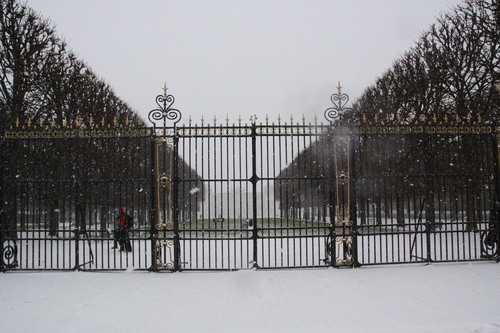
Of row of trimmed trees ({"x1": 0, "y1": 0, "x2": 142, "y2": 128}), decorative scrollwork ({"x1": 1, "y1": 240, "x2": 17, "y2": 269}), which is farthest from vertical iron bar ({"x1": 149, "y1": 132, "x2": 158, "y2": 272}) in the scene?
row of trimmed trees ({"x1": 0, "y1": 0, "x2": 142, "y2": 128})

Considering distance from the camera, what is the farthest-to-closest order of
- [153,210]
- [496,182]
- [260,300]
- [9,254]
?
[496,182] → [9,254] → [153,210] → [260,300]

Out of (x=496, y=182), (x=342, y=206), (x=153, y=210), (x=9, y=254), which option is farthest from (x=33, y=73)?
(x=496, y=182)

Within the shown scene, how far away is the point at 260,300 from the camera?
7.46 meters

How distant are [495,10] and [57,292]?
17976mm

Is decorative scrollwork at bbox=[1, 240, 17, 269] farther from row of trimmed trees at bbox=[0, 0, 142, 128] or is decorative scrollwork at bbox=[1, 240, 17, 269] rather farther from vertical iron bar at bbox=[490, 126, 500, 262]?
vertical iron bar at bbox=[490, 126, 500, 262]

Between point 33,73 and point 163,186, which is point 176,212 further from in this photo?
point 33,73

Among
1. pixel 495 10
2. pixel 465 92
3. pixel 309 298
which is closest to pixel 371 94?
pixel 465 92

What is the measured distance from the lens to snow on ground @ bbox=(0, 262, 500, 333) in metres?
6.12

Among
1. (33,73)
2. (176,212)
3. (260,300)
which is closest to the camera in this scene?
(260,300)

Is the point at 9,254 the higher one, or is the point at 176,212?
the point at 176,212

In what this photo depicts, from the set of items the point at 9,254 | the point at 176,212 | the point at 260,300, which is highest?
the point at 176,212

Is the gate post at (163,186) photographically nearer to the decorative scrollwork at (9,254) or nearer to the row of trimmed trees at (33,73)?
the decorative scrollwork at (9,254)

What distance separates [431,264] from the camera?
10.6 meters

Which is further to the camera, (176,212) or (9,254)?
(9,254)
